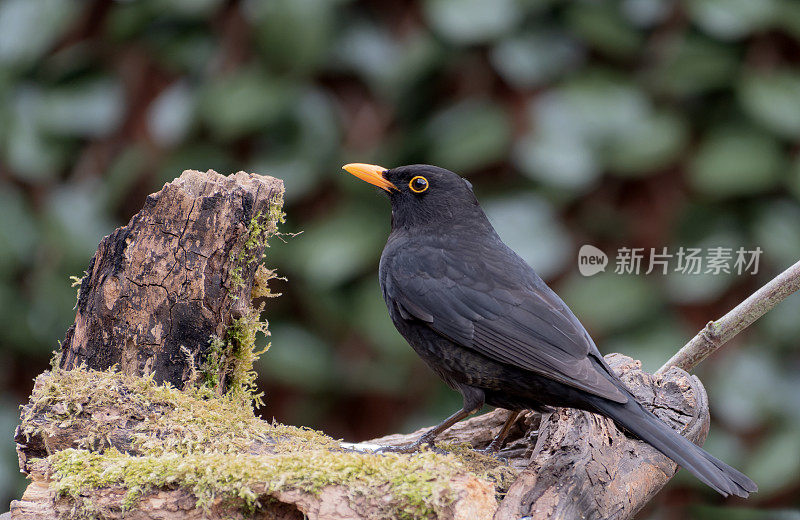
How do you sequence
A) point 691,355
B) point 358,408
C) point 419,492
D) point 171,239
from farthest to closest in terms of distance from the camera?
point 358,408 → point 691,355 → point 171,239 → point 419,492

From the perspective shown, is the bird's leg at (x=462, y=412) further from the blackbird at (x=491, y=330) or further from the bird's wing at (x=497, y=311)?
the bird's wing at (x=497, y=311)

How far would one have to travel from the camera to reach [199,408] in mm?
2502

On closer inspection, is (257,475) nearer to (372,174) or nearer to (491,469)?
(491,469)

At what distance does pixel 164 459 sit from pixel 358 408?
2.51 meters

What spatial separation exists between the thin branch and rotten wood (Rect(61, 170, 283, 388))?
1.62 meters

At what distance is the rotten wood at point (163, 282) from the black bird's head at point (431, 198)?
2.45 ft

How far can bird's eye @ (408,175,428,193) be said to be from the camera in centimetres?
316

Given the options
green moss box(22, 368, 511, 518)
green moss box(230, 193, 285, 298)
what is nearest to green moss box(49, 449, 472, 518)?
green moss box(22, 368, 511, 518)

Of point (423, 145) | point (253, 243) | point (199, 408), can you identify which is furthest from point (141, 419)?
point (423, 145)

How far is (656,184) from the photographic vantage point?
436cm

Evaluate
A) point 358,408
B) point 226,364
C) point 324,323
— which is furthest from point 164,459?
point 358,408

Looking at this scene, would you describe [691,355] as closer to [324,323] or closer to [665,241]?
[665,241]

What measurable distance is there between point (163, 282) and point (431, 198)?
1.08m

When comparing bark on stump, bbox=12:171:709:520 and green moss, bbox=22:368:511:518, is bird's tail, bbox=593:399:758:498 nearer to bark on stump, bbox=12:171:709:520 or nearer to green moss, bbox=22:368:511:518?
bark on stump, bbox=12:171:709:520
